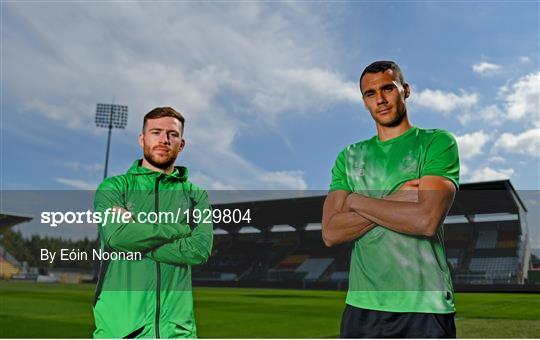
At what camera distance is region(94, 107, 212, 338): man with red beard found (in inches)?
95.2

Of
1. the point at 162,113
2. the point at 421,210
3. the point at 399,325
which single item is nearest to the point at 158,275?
the point at 162,113

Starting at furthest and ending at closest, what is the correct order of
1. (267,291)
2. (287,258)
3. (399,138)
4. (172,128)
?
(267,291)
(287,258)
(172,128)
(399,138)

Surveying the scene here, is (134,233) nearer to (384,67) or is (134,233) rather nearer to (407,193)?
(407,193)

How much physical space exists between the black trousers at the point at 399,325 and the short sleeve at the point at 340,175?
56cm

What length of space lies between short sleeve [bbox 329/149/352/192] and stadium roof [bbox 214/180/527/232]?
31 centimetres

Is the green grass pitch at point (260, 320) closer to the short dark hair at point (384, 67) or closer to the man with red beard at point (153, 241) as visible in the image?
the man with red beard at point (153, 241)

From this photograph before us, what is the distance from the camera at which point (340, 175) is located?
2455 millimetres

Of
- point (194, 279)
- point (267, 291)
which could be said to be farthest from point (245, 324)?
point (267, 291)

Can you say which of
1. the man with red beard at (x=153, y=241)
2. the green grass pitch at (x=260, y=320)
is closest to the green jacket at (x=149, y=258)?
the man with red beard at (x=153, y=241)

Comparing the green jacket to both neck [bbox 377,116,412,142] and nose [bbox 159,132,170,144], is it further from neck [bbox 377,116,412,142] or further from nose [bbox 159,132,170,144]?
neck [bbox 377,116,412,142]

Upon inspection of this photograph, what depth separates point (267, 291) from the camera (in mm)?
33156

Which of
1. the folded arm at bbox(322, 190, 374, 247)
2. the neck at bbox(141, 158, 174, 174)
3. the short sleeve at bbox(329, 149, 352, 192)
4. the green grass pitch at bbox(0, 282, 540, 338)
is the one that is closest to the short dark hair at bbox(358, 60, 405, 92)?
the short sleeve at bbox(329, 149, 352, 192)

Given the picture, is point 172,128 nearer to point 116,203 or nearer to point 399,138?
point 116,203

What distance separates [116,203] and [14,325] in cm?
1473
